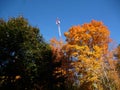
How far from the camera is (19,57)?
23.5 m

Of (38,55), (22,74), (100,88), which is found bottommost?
(100,88)

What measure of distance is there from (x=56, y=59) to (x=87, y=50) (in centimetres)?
438

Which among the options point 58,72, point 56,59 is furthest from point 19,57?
point 56,59

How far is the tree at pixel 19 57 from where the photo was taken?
23.4 m

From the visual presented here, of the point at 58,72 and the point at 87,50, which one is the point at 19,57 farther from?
the point at 87,50

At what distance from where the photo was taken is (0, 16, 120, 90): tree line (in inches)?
931

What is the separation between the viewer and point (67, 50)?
102 ft

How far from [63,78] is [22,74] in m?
6.17

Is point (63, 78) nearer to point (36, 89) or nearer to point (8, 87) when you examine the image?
point (36, 89)

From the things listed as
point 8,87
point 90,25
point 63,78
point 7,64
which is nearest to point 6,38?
Result: point 7,64

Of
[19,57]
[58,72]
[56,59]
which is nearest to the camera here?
[19,57]

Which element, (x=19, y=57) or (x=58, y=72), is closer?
(x=19, y=57)

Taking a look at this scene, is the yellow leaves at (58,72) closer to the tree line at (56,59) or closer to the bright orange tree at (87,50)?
the tree line at (56,59)

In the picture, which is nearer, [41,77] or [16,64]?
[16,64]
